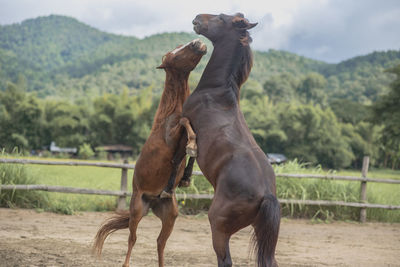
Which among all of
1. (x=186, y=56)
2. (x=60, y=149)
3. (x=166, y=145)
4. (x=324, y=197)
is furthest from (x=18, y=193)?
(x=60, y=149)

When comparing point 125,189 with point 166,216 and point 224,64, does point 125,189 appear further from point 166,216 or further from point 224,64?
point 224,64

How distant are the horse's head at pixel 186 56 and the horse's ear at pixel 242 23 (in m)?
0.40

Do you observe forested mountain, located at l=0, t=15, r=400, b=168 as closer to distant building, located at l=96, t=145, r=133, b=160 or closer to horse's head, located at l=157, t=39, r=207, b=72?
distant building, located at l=96, t=145, r=133, b=160

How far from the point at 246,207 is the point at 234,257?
322 centimetres

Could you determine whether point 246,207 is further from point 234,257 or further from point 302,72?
point 302,72

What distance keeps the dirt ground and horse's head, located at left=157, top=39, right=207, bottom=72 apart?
2424 mm

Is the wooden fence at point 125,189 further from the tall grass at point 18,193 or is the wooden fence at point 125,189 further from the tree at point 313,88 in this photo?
the tree at point 313,88

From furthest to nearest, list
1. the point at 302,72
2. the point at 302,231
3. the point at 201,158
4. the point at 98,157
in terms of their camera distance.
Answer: the point at 302,72 → the point at 98,157 → the point at 302,231 → the point at 201,158

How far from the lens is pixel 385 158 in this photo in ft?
113

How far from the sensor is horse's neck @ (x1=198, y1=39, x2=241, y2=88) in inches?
98.4

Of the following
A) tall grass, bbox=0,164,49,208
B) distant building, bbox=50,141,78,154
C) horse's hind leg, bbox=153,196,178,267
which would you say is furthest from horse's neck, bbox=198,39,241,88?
distant building, bbox=50,141,78,154

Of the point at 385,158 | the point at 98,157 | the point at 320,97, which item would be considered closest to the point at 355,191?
the point at 98,157

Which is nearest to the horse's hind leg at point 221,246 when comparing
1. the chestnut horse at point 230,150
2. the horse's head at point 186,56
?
the chestnut horse at point 230,150

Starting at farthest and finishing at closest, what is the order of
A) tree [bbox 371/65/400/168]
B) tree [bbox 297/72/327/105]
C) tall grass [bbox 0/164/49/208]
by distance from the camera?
tree [bbox 297/72/327/105] < tree [bbox 371/65/400/168] < tall grass [bbox 0/164/49/208]
